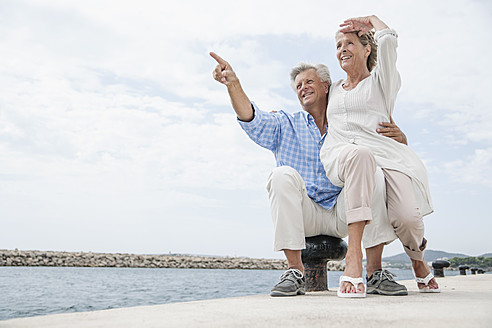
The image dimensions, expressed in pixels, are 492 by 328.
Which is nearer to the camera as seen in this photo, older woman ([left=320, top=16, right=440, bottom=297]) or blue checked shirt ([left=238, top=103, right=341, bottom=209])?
older woman ([left=320, top=16, right=440, bottom=297])

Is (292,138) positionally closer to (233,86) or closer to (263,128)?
(263,128)

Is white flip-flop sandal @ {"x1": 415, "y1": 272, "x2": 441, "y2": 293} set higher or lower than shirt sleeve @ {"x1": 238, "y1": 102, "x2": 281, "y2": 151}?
lower

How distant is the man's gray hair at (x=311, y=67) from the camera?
2727 millimetres

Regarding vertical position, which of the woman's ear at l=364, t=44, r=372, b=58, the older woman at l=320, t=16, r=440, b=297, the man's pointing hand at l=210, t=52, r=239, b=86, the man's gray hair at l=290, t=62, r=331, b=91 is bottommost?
the older woman at l=320, t=16, r=440, b=297

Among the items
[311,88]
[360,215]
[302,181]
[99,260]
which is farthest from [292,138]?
[99,260]

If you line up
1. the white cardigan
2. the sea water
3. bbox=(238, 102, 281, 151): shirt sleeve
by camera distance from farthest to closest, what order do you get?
the sea water, bbox=(238, 102, 281, 151): shirt sleeve, the white cardigan

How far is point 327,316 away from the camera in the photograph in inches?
50.4

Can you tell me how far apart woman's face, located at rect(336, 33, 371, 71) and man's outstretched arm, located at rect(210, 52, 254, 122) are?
60 centimetres

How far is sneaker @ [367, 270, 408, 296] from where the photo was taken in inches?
81.7

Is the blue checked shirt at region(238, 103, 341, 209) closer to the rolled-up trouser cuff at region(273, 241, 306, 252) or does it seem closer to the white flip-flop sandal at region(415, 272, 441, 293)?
the rolled-up trouser cuff at region(273, 241, 306, 252)

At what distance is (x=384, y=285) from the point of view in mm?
2107

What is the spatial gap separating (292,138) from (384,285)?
3.35ft

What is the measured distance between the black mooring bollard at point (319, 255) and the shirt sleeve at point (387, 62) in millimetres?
838

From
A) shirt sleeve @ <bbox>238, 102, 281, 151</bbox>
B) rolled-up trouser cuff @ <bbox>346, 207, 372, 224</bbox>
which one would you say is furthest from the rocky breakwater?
rolled-up trouser cuff @ <bbox>346, 207, 372, 224</bbox>
